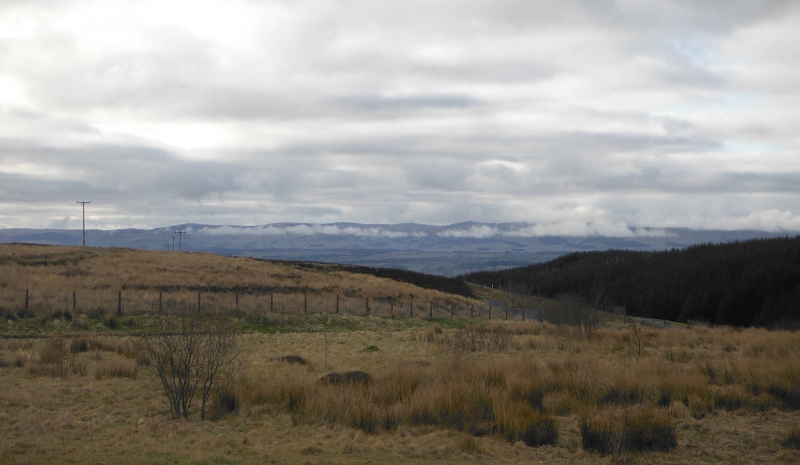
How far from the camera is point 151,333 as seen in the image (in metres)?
13.4

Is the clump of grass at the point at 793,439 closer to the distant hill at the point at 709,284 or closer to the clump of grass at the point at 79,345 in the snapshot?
the clump of grass at the point at 79,345

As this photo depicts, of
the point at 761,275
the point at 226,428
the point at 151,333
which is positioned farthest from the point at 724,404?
the point at 761,275

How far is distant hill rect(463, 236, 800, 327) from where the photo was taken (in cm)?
10106

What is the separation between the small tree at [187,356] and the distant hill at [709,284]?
74.7 metres

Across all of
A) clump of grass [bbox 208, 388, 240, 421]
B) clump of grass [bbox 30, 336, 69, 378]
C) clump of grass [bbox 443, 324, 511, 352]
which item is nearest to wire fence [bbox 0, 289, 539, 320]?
clump of grass [bbox 30, 336, 69, 378]

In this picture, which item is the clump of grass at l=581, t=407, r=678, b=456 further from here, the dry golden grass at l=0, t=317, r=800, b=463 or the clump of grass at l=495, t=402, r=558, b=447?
the clump of grass at l=495, t=402, r=558, b=447

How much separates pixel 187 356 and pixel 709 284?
114m

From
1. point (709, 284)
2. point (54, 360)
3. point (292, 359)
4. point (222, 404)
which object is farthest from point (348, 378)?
point (709, 284)

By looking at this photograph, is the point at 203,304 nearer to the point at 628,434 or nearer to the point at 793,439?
the point at 628,434

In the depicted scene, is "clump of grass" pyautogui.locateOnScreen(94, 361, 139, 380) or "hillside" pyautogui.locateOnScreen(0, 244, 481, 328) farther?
"hillside" pyautogui.locateOnScreen(0, 244, 481, 328)

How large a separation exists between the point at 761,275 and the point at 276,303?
9592cm

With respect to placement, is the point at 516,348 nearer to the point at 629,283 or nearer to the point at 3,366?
the point at 3,366

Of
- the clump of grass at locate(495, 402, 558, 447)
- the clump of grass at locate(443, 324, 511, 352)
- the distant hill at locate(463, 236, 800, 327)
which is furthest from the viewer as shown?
the distant hill at locate(463, 236, 800, 327)

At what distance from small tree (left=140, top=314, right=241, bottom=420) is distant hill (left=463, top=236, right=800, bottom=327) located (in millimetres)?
74716
